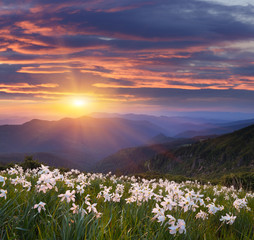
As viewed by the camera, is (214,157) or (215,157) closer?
(215,157)

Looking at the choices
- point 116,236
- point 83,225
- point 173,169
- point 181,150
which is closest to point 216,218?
point 116,236

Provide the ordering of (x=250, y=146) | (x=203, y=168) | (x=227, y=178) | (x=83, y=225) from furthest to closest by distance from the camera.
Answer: (x=203, y=168) → (x=250, y=146) → (x=227, y=178) → (x=83, y=225)

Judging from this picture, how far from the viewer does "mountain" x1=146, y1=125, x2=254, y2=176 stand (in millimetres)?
119188

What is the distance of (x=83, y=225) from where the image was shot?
4.09 meters

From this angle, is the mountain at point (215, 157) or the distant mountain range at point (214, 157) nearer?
the distant mountain range at point (214, 157)

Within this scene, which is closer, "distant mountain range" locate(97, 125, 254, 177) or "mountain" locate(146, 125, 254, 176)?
"distant mountain range" locate(97, 125, 254, 177)

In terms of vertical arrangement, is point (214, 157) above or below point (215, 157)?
below

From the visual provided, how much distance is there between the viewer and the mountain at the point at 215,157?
11919 centimetres

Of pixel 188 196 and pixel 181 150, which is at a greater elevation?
pixel 188 196

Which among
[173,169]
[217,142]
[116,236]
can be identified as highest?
[116,236]

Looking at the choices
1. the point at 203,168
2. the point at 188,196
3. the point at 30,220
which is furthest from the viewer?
the point at 203,168

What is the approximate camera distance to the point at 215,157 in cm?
14662

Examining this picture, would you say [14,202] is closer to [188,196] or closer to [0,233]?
[0,233]

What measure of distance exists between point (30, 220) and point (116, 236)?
1.59m
